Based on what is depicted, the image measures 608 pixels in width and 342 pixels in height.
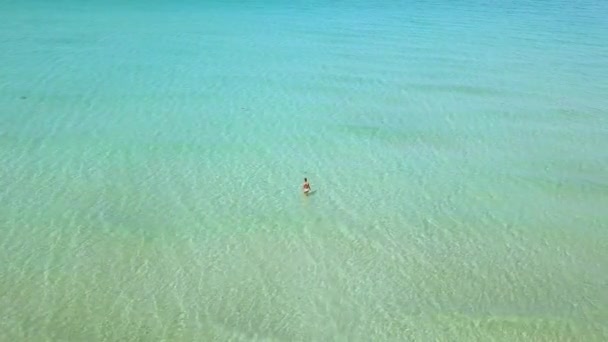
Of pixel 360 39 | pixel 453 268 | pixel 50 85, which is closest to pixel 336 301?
pixel 453 268

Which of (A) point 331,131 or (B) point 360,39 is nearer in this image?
(A) point 331,131

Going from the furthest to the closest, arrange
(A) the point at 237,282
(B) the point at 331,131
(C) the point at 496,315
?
(B) the point at 331,131 → (A) the point at 237,282 → (C) the point at 496,315

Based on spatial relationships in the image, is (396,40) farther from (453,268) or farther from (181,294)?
(181,294)

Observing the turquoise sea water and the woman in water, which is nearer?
the turquoise sea water

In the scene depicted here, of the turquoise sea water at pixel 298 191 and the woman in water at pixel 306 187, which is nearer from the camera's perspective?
the turquoise sea water at pixel 298 191

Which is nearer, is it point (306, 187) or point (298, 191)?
point (306, 187)

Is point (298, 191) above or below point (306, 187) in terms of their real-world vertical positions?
below

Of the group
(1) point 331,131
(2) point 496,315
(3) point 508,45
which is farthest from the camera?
(3) point 508,45

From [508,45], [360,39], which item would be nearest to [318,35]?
[360,39]
